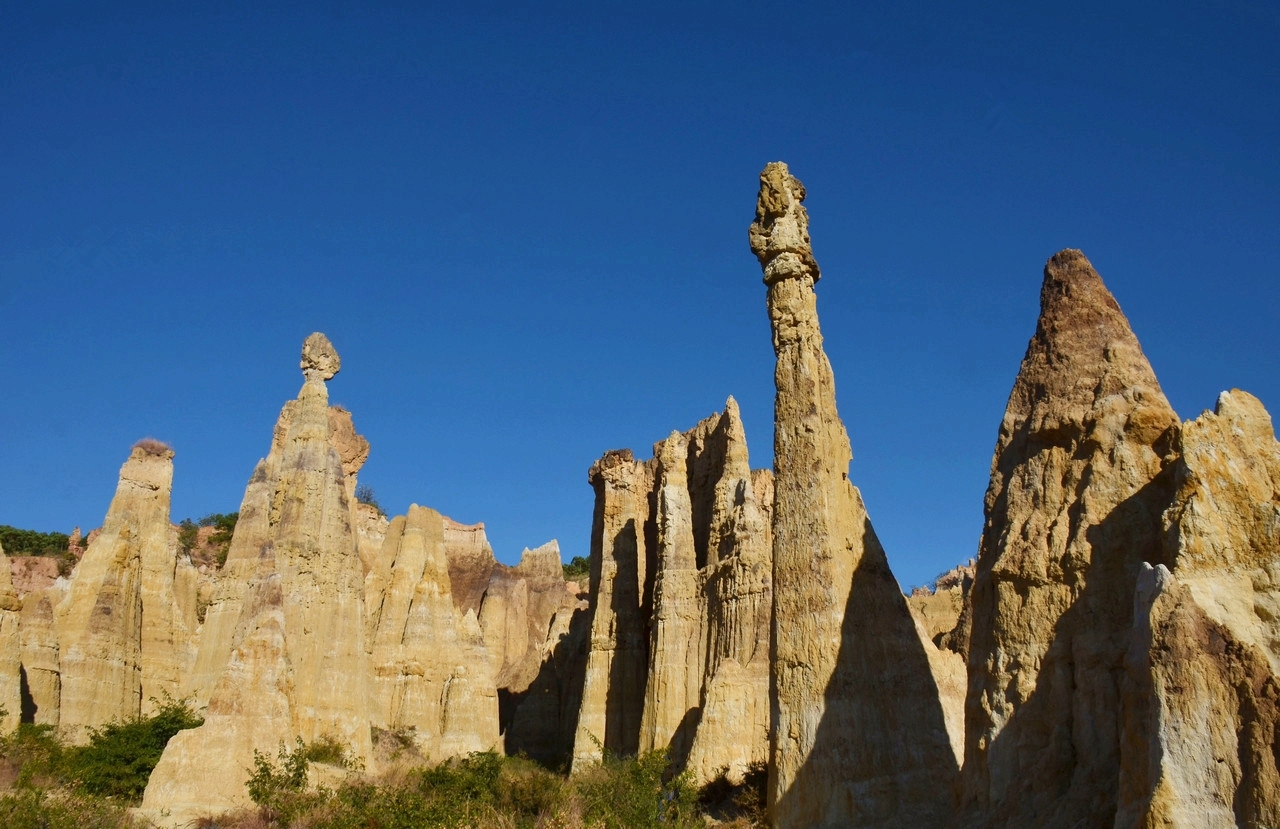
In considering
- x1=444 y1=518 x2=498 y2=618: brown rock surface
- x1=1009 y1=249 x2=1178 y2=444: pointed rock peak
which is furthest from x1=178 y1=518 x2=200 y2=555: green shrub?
x1=1009 y1=249 x2=1178 y2=444: pointed rock peak

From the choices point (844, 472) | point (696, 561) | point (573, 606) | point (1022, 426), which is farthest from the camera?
point (573, 606)

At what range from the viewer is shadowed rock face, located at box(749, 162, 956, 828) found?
1598 cm

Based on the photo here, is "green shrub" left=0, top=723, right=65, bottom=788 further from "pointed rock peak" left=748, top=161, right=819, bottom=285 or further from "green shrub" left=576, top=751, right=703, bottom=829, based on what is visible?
"pointed rock peak" left=748, top=161, right=819, bottom=285

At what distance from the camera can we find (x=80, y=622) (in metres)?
32.9

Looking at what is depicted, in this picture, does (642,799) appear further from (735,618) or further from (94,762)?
(94,762)

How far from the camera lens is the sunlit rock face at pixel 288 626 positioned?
23297mm

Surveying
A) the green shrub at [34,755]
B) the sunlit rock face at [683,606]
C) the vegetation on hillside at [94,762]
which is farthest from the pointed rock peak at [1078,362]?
the green shrub at [34,755]

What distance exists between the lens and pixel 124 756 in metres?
27.1

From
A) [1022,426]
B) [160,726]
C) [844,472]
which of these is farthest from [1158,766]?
[160,726]

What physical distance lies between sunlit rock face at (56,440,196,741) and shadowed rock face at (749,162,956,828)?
72.5ft

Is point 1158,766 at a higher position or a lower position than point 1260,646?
lower

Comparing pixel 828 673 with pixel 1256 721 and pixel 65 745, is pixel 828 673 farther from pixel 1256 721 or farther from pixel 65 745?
pixel 65 745

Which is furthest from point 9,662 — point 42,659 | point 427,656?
point 427,656

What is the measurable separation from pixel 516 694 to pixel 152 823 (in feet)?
88.6
